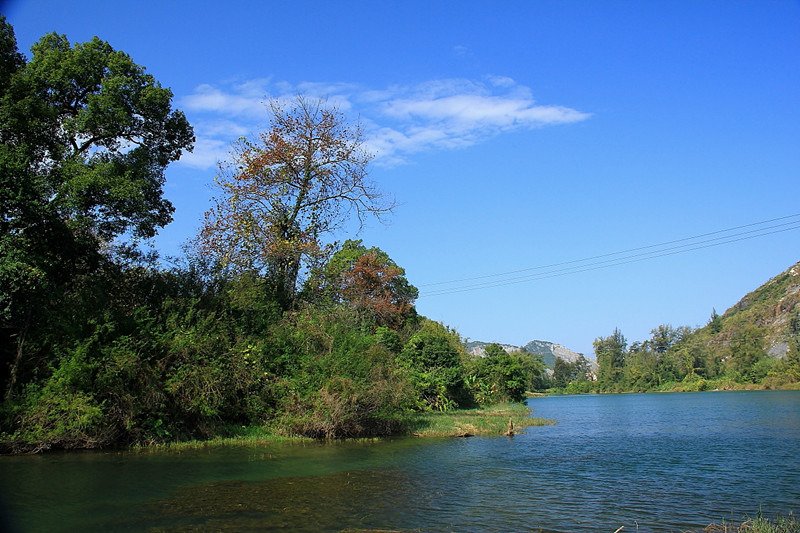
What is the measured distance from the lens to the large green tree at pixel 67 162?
55.2 ft

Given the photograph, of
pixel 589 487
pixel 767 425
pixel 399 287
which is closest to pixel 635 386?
pixel 399 287

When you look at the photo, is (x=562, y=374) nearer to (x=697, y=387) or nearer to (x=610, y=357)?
(x=610, y=357)

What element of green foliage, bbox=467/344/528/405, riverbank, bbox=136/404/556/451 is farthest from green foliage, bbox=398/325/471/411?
green foliage, bbox=467/344/528/405

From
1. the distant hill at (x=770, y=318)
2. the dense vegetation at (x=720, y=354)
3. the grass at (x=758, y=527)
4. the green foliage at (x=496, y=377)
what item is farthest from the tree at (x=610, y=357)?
the grass at (x=758, y=527)

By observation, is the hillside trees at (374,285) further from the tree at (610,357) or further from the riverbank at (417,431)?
the tree at (610,357)

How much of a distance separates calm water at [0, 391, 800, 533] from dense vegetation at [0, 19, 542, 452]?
1772mm

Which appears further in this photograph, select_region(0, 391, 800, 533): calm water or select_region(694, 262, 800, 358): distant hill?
select_region(694, 262, 800, 358): distant hill

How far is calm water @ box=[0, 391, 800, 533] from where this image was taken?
370 inches

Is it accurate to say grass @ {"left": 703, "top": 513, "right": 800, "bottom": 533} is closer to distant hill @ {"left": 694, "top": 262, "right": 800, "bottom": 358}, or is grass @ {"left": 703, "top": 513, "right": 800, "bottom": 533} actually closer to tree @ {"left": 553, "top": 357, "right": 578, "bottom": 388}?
distant hill @ {"left": 694, "top": 262, "right": 800, "bottom": 358}

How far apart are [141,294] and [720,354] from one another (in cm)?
11931

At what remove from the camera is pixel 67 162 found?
64.1 ft

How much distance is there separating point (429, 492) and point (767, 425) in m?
23.2

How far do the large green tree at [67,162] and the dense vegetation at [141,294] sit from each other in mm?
56

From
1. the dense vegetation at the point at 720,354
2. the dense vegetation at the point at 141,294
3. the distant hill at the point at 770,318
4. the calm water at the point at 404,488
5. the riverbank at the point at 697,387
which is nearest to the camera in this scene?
the calm water at the point at 404,488
